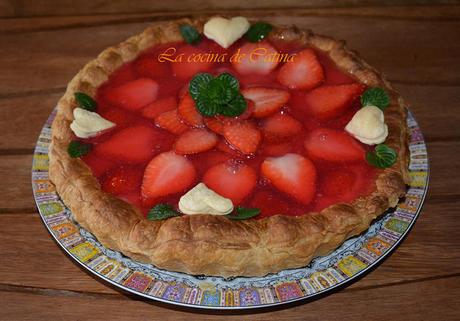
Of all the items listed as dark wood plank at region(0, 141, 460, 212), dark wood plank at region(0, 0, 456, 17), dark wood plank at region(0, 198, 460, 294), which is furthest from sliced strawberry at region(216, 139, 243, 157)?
dark wood plank at region(0, 0, 456, 17)

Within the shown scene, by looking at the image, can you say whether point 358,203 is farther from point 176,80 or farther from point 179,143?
point 176,80

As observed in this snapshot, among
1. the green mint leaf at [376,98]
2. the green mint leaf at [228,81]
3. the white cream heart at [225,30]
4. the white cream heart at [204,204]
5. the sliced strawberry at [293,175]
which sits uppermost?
the white cream heart at [225,30]

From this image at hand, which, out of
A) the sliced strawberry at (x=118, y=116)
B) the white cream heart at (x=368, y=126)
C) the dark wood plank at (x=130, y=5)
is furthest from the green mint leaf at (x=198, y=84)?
the dark wood plank at (x=130, y=5)

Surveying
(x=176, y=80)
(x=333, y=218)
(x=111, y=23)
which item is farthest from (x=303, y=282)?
(x=111, y=23)

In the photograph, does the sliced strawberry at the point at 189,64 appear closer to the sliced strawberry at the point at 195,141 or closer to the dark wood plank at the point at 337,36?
the sliced strawberry at the point at 195,141

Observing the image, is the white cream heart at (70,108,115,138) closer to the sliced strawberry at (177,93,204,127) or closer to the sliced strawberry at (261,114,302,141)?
the sliced strawberry at (177,93,204,127)

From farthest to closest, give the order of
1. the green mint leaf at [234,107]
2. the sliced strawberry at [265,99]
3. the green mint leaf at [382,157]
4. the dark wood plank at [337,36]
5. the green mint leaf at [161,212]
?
the dark wood plank at [337,36]
the sliced strawberry at [265,99]
the green mint leaf at [234,107]
the green mint leaf at [382,157]
the green mint leaf at [161,212]

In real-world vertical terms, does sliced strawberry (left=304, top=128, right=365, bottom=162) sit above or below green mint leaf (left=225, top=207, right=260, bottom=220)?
above
